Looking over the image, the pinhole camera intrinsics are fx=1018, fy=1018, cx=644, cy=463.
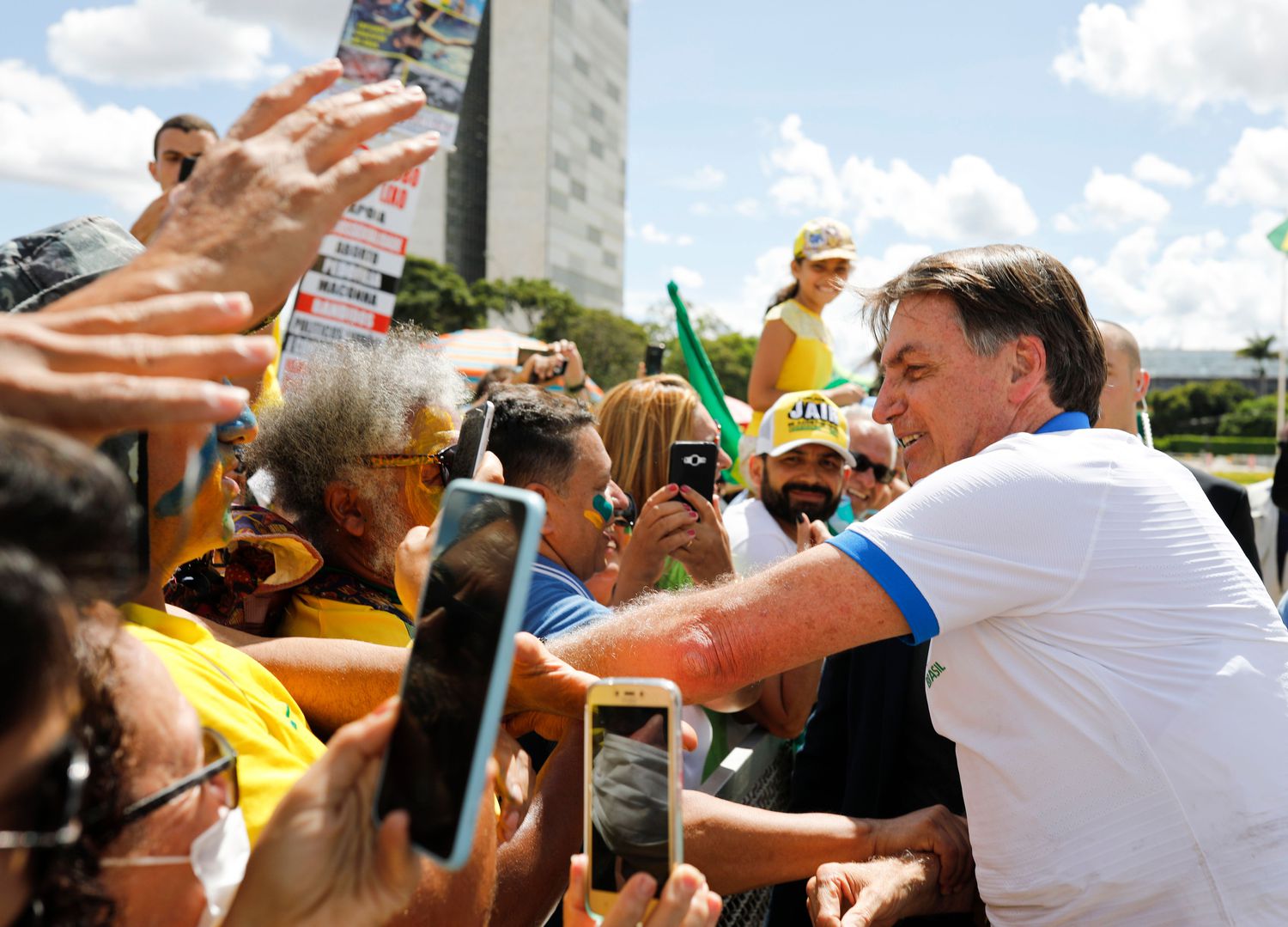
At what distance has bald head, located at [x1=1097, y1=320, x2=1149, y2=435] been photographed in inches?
165

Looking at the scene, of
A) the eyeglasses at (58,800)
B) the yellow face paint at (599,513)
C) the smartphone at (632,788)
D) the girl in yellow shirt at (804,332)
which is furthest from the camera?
the girl in yellow shirt at (804,332)

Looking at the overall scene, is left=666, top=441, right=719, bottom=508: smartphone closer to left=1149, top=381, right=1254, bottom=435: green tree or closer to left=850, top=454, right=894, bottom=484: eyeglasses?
left=850, top=454, right=894, bottom=484: eyeglasses

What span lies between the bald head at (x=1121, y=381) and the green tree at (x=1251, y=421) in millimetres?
85741

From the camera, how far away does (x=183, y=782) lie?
1060mm

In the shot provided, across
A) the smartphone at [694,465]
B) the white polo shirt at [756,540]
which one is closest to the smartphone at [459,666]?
the smartphone at [694,465]

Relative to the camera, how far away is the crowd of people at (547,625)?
971mm

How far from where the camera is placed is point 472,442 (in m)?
2.30

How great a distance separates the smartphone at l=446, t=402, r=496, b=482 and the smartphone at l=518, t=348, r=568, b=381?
3603 mm

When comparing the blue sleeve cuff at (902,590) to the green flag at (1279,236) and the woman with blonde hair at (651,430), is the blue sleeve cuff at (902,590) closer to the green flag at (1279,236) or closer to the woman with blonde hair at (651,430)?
the woman with blonde hair at (651,430)

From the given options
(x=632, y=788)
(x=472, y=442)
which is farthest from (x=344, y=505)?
(x=632, y=788)

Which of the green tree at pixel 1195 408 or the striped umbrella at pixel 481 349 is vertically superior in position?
the striped umbrella at pixel 481 349

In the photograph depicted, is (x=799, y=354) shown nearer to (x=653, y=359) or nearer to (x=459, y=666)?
(x=653, y=359)

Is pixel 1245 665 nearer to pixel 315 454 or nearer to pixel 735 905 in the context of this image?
pixel 735 905

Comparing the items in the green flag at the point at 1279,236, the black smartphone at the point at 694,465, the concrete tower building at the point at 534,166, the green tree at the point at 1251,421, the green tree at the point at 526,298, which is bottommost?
the green tree at the point at 1251,421
